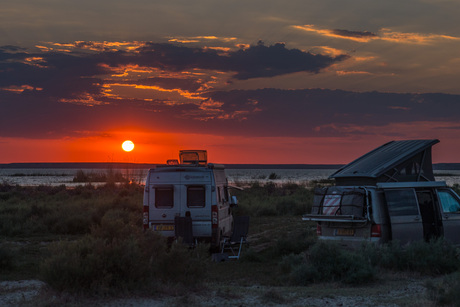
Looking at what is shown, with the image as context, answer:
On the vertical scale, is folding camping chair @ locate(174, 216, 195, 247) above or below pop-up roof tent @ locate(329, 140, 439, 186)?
below

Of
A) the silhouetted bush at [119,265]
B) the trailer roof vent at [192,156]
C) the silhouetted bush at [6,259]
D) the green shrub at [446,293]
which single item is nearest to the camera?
the green shrub at [446,293]

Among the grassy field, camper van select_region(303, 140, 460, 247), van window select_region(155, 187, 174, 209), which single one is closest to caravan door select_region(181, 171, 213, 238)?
van window select_region(155, 187, 174, 209)

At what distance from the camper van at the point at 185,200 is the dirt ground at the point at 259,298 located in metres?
5.43

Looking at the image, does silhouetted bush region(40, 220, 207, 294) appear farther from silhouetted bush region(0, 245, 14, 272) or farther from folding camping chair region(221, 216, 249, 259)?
folding camping chair region(221, 216, 249, 259)

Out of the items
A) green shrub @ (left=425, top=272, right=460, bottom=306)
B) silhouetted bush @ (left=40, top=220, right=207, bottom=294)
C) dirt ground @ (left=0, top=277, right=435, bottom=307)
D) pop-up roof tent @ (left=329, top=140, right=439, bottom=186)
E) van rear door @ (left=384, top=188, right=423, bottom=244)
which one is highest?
pop-up roof tent @ (left=329, top=140, right=439, bottom=186)

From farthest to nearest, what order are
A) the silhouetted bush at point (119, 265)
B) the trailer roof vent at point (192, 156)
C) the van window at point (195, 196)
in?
1. the trailer roof vent at point (192, 156)
2. the van window at point (195, 196)
3. the silhouetted bush at point (119, 265)

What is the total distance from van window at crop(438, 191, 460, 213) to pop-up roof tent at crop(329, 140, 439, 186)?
768 mm

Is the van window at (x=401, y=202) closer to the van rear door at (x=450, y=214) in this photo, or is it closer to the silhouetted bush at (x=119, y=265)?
the van rear door at (x=450, y=214)

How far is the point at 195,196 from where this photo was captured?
16141mm

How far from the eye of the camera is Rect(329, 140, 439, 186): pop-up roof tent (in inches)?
530

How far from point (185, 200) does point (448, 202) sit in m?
6.60

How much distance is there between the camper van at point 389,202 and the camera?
12641mm

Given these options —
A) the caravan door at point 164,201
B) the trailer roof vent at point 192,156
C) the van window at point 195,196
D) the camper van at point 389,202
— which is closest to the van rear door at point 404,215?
the camper van at point 389,202

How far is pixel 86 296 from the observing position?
348 inches
